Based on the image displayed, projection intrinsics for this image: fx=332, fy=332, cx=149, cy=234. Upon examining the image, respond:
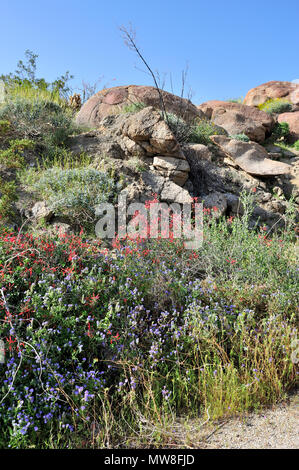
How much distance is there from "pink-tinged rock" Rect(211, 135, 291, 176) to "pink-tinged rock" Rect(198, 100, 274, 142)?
2.02 m

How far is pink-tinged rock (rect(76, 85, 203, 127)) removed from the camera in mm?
10477

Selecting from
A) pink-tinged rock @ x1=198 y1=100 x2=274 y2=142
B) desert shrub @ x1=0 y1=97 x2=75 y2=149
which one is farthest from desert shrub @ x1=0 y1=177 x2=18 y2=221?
pink-tinged rock @ x1=198 y1=100 x2=274 y2=142

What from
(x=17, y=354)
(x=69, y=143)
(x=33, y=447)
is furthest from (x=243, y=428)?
(x=69, y=143)

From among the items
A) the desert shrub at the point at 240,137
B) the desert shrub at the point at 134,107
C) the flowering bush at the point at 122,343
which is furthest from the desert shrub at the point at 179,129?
the flowering bush at the point at 122,343

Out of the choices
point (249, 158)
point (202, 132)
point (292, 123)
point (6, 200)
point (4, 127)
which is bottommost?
point (6, 200)

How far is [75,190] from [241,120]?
869 centimetres

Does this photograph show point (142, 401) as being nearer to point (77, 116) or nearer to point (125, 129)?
point (125, 129)

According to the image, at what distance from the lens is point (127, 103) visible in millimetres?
10672

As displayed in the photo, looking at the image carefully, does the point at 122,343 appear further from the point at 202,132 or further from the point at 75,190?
the point at 202,132

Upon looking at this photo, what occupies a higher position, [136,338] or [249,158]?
[249,158]

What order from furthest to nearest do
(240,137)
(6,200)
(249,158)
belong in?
(240,137), (249,158), (6,200)

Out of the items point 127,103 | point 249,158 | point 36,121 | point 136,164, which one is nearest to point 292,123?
point 249,158

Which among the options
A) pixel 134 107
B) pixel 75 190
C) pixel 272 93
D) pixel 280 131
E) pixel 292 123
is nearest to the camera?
pixel 75 190

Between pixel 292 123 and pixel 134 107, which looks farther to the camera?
pixel 292 123
